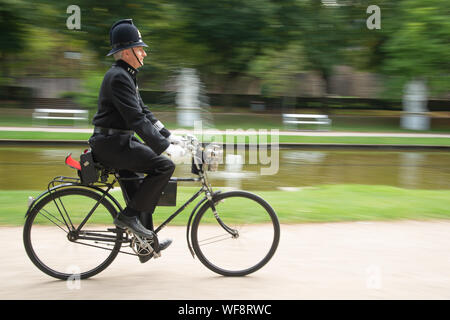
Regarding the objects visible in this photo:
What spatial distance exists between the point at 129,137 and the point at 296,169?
7.61m

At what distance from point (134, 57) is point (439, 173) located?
9.25 meters

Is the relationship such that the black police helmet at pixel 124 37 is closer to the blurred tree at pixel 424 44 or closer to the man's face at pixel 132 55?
the man's face at pixel 132 55

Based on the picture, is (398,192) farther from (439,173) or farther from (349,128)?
(349,128)

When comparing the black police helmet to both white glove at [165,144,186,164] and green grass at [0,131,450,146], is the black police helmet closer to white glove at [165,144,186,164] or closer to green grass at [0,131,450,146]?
white glove at [165,144,186,164]

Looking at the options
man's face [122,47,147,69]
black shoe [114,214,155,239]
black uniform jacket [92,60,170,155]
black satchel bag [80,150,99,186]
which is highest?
man's face [122,47,147,69]

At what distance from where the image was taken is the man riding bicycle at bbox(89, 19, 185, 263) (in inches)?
140

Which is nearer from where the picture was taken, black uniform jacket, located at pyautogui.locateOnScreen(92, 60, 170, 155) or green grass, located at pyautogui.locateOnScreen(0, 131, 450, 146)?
black uniform jacket, located at pyautogui.locateOnScreen(92, 60, 170, 155)

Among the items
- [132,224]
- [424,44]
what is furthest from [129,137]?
[424,44]

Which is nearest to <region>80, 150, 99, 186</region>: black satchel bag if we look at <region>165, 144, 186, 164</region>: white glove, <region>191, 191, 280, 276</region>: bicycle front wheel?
<region>165, 144, 186, 164</region>: white glove

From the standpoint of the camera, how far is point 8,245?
4.57 meters

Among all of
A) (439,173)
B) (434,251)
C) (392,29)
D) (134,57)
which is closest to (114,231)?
(134,57)

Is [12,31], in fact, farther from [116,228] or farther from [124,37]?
[116,228]

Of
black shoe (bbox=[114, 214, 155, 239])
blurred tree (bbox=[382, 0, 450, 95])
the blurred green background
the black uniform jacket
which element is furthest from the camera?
the blurred green background

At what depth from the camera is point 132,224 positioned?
147 inches
